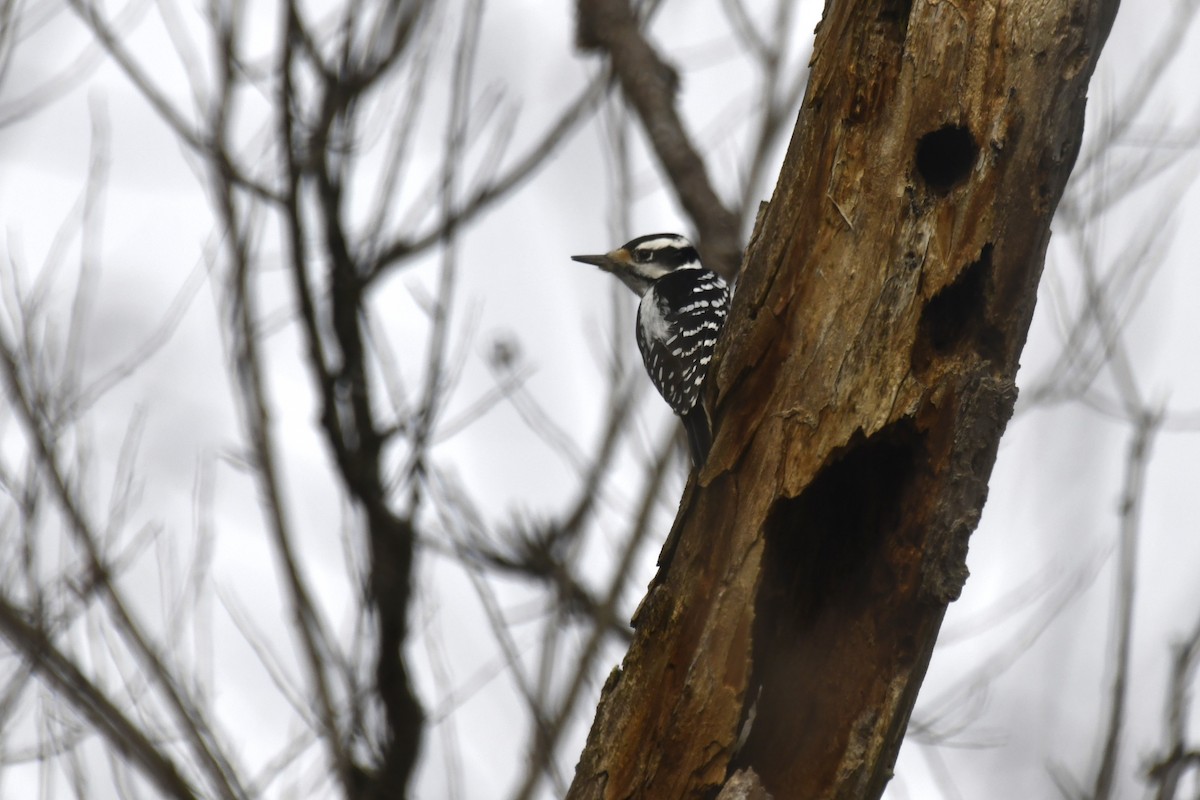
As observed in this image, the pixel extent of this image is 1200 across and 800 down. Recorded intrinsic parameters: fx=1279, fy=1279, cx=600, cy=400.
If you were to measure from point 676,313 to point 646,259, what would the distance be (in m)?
0.73

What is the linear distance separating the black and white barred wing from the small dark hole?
1655 millimetres

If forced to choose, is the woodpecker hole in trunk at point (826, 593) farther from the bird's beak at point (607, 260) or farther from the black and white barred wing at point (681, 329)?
the bird's beak at point (607, 260)

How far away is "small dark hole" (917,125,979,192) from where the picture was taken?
2.58 meters

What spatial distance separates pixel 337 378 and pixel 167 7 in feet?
4.48

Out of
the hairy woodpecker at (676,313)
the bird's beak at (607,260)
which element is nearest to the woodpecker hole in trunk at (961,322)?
the hairy woodpecker at (676,313)

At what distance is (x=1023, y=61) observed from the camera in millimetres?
2559

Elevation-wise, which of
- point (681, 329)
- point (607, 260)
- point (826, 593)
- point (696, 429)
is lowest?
point (826, 593)

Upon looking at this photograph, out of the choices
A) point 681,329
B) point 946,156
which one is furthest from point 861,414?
point 681,329

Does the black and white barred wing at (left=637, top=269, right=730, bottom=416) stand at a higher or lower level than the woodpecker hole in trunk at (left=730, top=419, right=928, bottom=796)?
higher

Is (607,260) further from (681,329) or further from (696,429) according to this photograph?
(696,429)

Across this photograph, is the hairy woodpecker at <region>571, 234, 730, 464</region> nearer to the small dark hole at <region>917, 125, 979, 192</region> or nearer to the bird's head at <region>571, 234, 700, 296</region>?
the bird's head at <region>571, 234, 700, 296</region>

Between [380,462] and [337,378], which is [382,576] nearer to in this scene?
[380,462]

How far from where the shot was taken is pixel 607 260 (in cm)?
542

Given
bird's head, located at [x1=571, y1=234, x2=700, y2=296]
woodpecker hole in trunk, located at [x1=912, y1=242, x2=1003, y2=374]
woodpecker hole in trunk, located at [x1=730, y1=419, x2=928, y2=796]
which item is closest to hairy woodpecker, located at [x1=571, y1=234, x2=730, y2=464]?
bird's head, located at [x1=571, y1=234, x2=700, y2=296]
